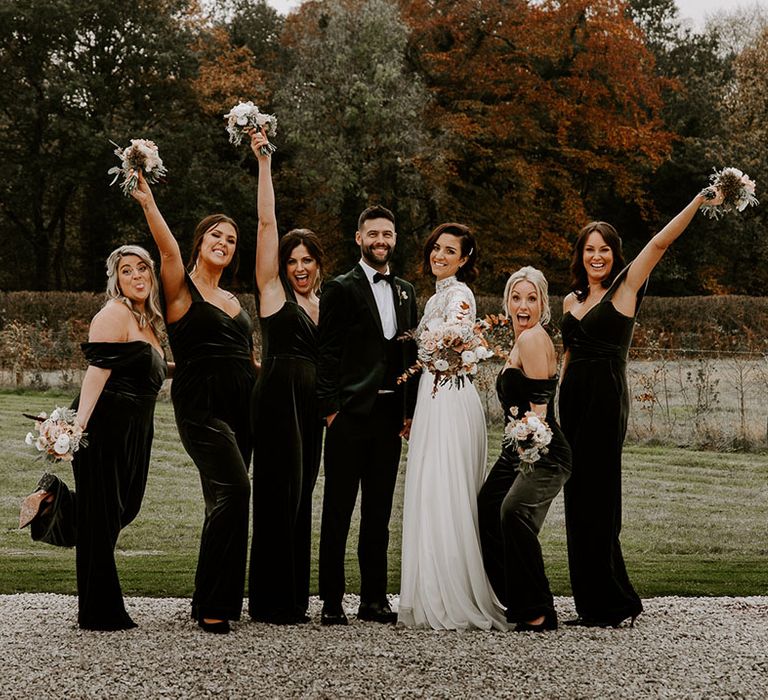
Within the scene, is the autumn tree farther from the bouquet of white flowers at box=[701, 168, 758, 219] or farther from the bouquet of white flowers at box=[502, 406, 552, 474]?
the bouquet of white flowers at box=[502, 406, 552, 474]

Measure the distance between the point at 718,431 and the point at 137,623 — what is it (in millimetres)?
10379

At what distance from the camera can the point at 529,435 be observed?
6328mm

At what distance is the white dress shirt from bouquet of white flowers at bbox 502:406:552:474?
36.1 inches

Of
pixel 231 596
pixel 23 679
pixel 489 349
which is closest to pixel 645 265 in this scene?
pixel 489 349

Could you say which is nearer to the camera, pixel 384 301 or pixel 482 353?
pixel 482 353

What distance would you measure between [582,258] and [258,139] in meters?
2.13

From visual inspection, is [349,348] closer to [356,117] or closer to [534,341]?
[534,341]

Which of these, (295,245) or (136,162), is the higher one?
(136,162)

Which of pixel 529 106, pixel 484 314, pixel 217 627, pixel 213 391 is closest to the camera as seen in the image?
A: pixel 217 627

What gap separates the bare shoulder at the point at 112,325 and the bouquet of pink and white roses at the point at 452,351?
164 centimetres

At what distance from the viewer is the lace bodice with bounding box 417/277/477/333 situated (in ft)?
21.4

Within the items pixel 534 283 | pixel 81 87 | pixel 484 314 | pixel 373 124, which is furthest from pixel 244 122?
pixel 81 87

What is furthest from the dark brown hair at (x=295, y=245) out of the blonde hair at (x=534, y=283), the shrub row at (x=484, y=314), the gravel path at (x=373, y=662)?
the shrub row at (x=484, y=314)

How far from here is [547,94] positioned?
3153cm
